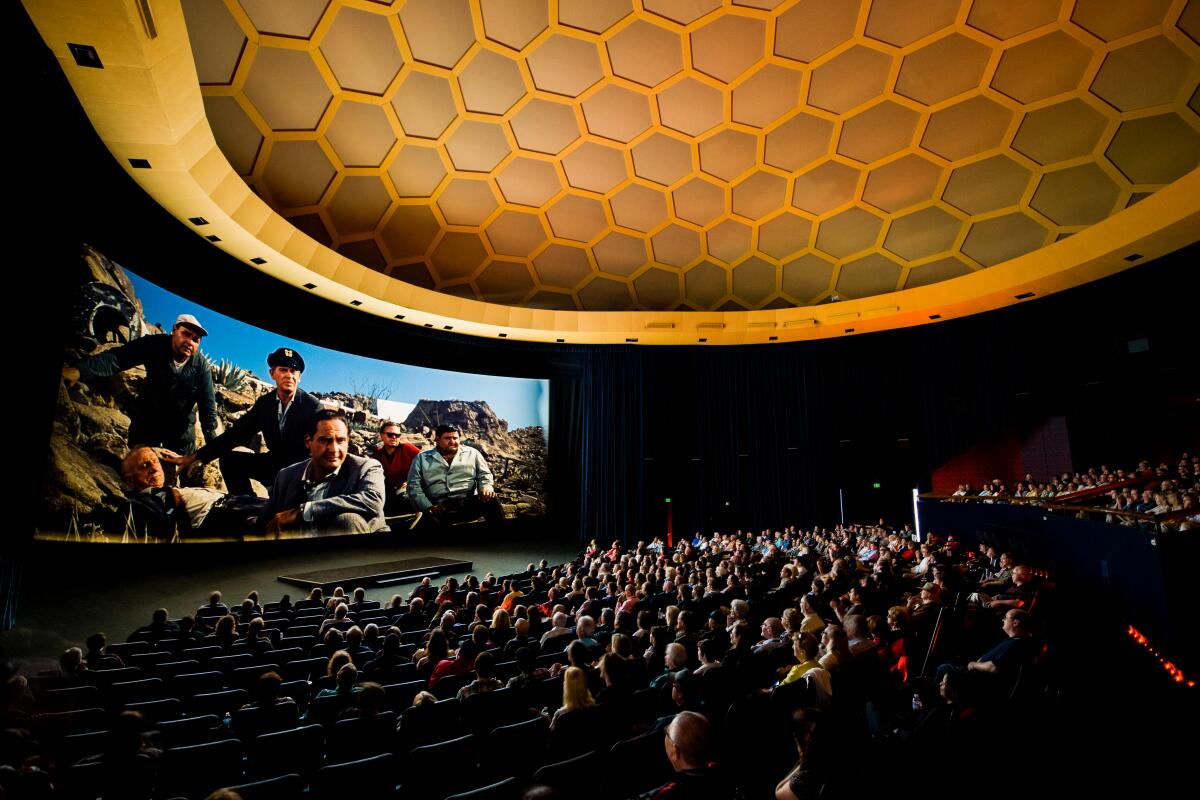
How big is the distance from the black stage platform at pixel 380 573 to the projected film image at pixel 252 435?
33.7 inches

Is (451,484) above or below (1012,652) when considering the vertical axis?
above

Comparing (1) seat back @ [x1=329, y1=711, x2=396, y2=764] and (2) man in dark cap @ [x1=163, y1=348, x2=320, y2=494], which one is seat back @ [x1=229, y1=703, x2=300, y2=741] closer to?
(1) seat back @ [x1=329, y1=711, x2=396, y2=764]

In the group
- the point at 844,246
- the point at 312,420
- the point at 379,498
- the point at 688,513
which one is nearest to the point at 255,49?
the point at 312,420

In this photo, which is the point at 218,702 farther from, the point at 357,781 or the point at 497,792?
the point at 497,792

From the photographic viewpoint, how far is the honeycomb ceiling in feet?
26.8

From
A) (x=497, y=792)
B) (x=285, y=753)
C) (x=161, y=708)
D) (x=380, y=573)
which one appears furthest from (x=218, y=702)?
(x=380, y=573)

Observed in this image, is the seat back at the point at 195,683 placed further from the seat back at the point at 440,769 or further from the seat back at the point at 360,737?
the seat back at the point at 440,769

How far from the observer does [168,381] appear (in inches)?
325

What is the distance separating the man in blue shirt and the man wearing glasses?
16cm

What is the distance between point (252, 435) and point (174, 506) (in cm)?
172

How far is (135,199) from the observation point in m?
6.74

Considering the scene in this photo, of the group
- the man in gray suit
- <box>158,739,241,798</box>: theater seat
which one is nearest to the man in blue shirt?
the man in gray suit

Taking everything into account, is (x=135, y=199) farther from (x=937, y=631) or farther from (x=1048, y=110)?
(x=1048, y=110)

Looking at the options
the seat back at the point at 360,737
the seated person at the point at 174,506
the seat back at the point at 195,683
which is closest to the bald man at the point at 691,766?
the seat back at the point at 360,737
